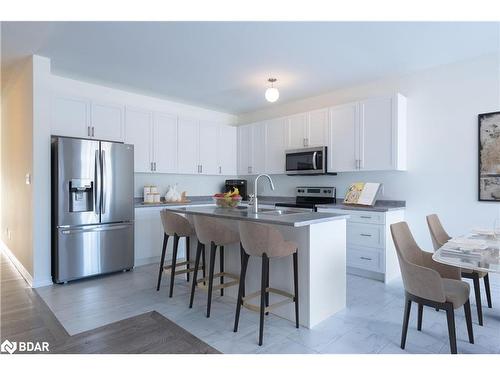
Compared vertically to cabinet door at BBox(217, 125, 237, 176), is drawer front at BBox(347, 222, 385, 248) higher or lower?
lower

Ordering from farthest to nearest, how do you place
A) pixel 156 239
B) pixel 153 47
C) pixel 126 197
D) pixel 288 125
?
pixel 288 125 < pixel 156 239 < pixel 126 197 < pixel 153 47

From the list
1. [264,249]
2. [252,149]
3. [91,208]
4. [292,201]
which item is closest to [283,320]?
[264,249]

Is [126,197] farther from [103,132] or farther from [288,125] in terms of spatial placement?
[288,125]

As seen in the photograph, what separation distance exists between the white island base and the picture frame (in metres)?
1.84

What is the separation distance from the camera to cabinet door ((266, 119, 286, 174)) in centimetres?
504

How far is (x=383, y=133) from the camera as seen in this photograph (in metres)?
3.82

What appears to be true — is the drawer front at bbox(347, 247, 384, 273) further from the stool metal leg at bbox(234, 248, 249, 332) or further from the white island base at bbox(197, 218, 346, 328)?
the stool metal leg at bbox(234, 248, 249, 332)

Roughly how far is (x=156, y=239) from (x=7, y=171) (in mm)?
2611

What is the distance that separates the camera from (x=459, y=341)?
217 cm

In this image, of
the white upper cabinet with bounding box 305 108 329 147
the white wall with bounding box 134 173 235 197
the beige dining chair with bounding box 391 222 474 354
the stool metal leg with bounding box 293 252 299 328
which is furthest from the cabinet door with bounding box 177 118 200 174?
the beige dining chair with bounding box 391 222 474 354

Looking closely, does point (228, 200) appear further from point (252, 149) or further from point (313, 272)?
point (252, 149)

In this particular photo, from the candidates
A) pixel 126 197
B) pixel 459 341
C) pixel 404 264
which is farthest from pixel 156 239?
pixel 459 341

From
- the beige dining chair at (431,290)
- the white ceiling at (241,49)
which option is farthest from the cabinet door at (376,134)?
the beige dining chair at (431,290)
